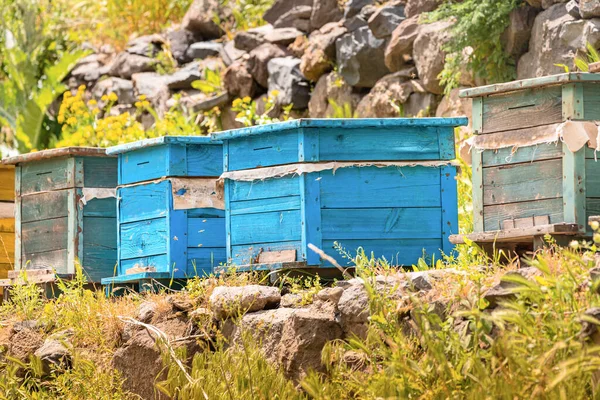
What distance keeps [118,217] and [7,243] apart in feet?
5.55

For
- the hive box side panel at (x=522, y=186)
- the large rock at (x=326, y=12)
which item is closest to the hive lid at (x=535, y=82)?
the hive box side panel at (x=522, y=186)

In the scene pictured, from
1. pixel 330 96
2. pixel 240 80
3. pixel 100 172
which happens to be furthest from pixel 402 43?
pixel 100 172

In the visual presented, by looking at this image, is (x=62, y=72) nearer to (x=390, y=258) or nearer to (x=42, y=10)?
(x=42, y=10)

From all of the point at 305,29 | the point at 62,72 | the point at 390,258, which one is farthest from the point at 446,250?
the point at 62,72

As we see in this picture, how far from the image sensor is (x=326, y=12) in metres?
11.9

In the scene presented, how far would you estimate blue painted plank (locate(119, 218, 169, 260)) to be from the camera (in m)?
6.65

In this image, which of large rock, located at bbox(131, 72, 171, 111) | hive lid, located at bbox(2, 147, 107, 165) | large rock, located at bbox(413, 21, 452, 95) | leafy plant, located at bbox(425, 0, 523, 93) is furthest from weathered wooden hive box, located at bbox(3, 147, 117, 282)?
large rock, located at bbox(131, 72, 171, 111)

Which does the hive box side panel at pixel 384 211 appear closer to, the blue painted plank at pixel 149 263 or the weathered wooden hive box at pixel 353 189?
the weathered wooden hive box at pixel 353 189

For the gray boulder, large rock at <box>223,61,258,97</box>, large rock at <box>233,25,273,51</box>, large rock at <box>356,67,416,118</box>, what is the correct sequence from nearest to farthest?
large rock at <box>356,67,416,118</box> < large rock at <box>223,61,258,97</box> < large rock at <box>233,25,273,51</box> < the gray boulder

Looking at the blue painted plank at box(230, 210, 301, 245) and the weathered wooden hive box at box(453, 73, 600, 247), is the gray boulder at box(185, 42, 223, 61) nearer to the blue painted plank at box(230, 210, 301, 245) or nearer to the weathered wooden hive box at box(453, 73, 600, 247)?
the blue painted plank at box(230, 210, 301, 245)

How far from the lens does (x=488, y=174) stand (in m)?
5.44

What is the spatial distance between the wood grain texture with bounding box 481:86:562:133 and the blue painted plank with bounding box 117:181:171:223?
89.7 inches

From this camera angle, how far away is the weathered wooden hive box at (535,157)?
5.04 meters

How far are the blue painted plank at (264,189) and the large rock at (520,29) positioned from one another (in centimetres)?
395
